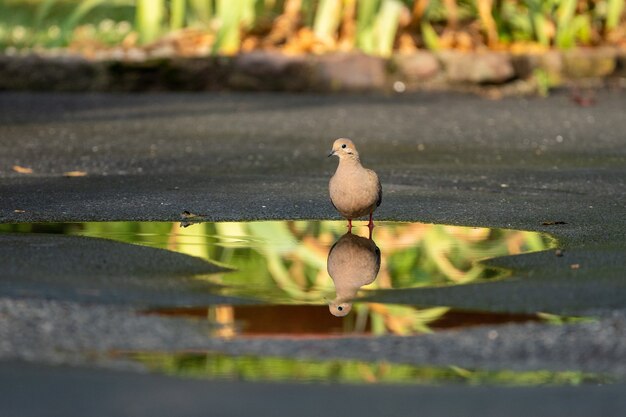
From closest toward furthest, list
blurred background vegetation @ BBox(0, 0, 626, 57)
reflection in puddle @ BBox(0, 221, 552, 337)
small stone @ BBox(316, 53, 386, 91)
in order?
reflection in puddle @ BBox(0, 221, 552, 337)
small stone @ BBox(316, 53, 386, 91)
blurred background vegetation @ BBox(0, 0, 626, 57)

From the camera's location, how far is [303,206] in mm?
5227

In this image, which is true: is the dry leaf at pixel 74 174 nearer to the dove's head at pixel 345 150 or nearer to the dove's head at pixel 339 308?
the dove's head at pixel 345 150

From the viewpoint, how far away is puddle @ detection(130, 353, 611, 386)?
108 inches

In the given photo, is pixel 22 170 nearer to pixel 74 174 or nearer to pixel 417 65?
pixel 74 174

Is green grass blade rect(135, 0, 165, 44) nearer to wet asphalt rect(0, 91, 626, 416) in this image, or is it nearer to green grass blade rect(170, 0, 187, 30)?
green grass blade rect(170, 0, 187, 30)

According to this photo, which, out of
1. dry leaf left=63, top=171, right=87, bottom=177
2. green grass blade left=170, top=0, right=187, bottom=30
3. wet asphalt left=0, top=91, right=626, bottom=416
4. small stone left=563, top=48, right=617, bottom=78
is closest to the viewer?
wet asphalt left=0, top=91, right=626, bottom=416

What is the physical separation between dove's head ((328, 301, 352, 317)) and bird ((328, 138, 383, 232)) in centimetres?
104

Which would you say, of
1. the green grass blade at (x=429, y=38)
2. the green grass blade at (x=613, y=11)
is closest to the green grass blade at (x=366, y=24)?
the green grass blade at (x=429, y=38)

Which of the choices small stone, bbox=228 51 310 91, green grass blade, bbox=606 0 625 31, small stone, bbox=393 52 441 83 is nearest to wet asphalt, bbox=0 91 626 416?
small stone, bbox=228 51 310 91

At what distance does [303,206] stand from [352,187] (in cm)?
75

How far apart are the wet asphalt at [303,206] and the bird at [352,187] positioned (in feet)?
1.46

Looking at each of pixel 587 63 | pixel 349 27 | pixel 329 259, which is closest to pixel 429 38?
pixel 349 27

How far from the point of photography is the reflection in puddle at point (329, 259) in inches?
131

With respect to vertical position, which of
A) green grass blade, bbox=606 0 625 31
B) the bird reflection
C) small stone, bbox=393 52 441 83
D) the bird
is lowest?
the bird reflection
